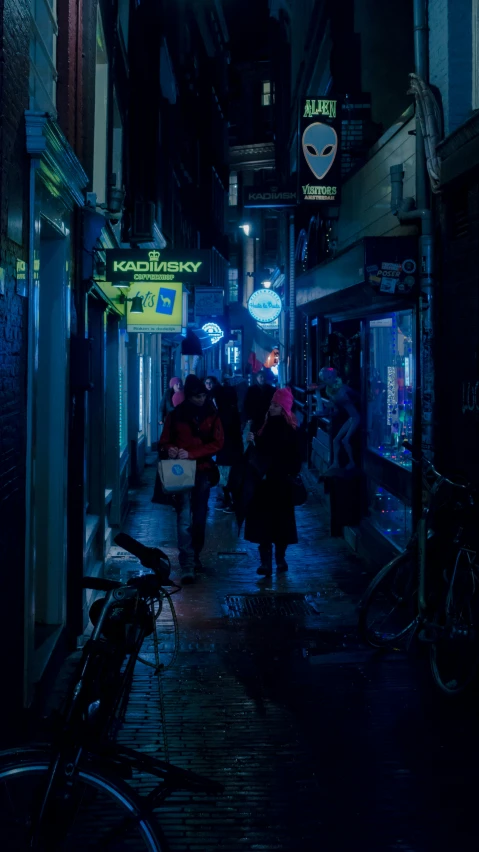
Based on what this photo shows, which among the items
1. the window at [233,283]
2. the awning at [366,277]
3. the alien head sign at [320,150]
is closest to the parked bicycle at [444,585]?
the awning at [366,277]

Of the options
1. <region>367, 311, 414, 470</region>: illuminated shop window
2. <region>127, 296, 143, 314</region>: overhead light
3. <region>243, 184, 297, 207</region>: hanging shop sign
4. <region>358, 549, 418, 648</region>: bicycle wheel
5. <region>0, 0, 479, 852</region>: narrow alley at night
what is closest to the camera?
<region>0, 0, 479, 852</region>: narrow alley at night

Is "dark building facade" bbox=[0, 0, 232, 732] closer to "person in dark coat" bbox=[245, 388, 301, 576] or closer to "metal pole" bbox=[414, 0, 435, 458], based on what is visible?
"person in dark coat" bbox=[245, 388, 301, 576]

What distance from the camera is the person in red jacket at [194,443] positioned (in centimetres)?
974

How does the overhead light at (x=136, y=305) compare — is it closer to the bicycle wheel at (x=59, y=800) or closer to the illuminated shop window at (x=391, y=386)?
the illuminated shop window at (x=391, y=386)

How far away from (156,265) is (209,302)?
18871 millimetres

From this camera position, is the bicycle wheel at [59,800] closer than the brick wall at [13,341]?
Yes

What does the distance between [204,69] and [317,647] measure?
32422 mm

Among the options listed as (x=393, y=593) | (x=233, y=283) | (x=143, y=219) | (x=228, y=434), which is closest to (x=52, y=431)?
(x=393, y=593)

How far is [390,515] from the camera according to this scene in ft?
33.8

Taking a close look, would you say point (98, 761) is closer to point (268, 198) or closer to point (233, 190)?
point (268, 198)

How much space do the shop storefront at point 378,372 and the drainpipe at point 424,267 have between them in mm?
234

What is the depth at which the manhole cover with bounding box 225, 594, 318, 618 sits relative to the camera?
828cm

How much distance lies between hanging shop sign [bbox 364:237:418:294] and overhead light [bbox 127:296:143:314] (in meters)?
5.12

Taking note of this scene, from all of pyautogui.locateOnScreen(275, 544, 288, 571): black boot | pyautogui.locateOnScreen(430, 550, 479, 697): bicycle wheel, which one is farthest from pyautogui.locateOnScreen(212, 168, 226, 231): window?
pyautogui.locateOnScreen(430, 550, 479, 697): bicycle wheel
